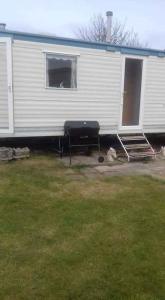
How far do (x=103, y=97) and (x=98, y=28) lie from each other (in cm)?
1745

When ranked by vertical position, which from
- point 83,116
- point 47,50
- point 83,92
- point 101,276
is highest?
point 47,50

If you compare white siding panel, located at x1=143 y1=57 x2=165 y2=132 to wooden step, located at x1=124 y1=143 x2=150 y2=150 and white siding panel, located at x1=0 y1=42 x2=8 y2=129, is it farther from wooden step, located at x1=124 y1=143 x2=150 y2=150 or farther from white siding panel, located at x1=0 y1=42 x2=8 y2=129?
white siding panel, located at x1=0 y1=42 x2=8 y2=129

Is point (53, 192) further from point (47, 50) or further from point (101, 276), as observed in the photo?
point (47, 50)

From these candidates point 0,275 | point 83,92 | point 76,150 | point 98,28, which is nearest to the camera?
point 0,275

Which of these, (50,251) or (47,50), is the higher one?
(47,50)

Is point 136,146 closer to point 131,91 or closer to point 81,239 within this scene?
point 131,91

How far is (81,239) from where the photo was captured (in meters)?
3.18

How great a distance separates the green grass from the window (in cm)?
234

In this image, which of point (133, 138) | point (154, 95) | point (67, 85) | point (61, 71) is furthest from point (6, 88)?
point (154, 95)

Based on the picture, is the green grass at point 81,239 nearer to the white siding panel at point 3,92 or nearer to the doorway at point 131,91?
the white siding panel at point 3,92

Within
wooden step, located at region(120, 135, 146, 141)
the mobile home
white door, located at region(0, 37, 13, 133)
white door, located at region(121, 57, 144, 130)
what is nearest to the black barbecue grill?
the mobile home

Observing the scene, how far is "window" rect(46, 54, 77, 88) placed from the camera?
6.45 metres

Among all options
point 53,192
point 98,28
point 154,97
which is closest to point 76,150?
point 154,97

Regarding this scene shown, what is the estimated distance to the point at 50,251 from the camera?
2.93 m
